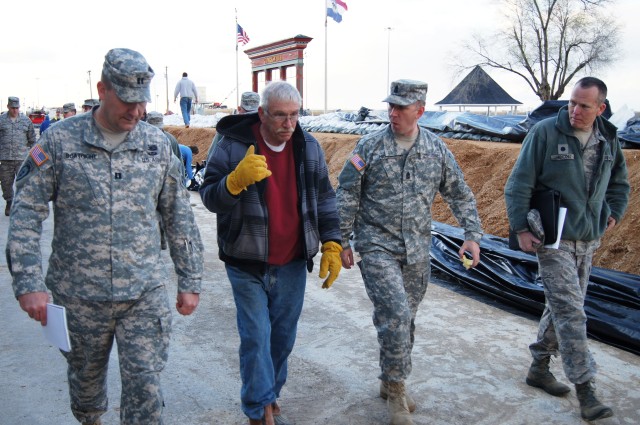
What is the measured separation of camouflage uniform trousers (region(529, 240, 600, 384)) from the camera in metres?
3.88

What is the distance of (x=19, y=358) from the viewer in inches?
185

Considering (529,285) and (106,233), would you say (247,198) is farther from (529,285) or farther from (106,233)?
(529,285)

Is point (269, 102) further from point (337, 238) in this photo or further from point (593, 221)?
point (593, 221)

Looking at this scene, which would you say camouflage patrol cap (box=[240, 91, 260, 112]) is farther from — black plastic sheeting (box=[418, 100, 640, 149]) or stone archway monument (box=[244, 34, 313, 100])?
stone archway monument (box=[244, 34, 313, 100])

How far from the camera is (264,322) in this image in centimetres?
340

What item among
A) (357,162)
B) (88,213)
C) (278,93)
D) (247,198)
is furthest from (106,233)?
(357,162)

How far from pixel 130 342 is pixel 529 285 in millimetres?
4227

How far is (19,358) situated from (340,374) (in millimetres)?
2351

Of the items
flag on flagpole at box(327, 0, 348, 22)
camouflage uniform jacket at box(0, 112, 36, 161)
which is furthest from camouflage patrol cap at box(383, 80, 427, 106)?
flag on flagpole at box(327, 0, 348, 22)

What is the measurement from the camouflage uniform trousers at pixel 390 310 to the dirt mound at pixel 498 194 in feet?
13.0

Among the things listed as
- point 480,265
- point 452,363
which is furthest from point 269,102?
point 480,265

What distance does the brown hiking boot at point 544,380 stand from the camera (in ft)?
13.6

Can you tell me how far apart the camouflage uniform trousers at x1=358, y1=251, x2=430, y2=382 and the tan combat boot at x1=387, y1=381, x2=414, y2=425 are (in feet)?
0.16

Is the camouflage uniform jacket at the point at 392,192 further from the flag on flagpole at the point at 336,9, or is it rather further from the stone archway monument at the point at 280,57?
the flag on flagpole at the point at 336,9
